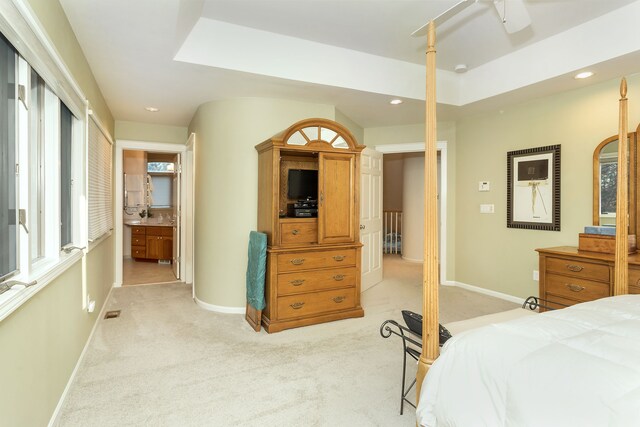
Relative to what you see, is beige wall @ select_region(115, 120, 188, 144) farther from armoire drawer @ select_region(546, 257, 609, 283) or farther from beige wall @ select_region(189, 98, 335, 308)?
armoire drawer @ select_region(546, 257, 609, 283)

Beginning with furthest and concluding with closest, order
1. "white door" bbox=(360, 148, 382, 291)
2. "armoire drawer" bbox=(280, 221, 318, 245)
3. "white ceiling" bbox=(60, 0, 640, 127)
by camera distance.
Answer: "white door" bbox=(360, 148, 382, 291) → "armoire drawer" bbox=(280, 221, 318, 245) → "white ceiling" bbox=(60, 0, 640, 127)

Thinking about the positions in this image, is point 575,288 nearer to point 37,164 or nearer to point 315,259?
point 315,259

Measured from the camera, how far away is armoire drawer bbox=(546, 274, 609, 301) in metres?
3.00

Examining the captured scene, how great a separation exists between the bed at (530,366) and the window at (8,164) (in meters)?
1.81

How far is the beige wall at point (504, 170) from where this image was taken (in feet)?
11.8

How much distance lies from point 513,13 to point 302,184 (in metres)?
2.42

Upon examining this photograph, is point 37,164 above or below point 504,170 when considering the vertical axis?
below

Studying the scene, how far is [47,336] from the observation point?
6.05 ft

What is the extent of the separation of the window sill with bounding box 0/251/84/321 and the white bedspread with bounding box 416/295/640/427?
5.44ft

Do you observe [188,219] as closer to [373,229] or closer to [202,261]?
[202,261]

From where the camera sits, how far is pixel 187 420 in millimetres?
1985

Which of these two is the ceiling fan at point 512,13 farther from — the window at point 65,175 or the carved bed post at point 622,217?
the window at point 65,175

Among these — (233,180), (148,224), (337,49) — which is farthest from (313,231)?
(148,224)

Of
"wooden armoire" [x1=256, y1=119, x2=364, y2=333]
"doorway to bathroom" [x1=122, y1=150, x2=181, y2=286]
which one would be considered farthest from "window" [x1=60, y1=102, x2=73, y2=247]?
"doorway to bathroom" [x1=122, y1=150, x2=181, y2=286]
